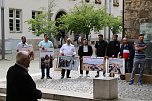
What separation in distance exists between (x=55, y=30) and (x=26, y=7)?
489cm

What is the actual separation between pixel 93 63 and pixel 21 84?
401 inches

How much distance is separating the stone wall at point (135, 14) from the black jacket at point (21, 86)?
10.6 metres

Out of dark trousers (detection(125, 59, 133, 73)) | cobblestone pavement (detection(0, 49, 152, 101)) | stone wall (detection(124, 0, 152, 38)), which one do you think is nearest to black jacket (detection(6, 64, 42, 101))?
cobblestone pavement (detection(0, 49, 152, 101))

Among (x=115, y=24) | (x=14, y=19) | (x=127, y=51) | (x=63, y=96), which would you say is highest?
(x=14, y=19)

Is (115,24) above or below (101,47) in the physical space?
above

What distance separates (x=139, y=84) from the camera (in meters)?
14.1

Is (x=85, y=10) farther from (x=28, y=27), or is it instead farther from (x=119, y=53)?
(x=119, y=53)

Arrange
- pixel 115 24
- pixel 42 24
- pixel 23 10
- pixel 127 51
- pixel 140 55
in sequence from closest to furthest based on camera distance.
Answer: pixel 140 55, pixel 127 51, pixel 42 24, pixel 23 10, pixel 115 24

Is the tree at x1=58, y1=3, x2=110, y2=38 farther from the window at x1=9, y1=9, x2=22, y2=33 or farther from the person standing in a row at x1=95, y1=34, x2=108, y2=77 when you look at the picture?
the person standing in a row at x1=95, y1=34, x2=108, y2=77

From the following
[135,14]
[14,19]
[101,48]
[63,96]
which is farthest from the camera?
[14,19]

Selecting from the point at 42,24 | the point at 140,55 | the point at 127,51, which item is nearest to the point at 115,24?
the point at 42,24

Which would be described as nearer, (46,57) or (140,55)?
(140,55)

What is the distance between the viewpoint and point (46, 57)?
15.8 metres

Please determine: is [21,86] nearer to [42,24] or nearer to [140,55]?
[140,55]
